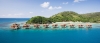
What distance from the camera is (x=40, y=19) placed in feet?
111

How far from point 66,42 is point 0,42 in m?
6.79

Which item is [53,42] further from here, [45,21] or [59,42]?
[45,21]

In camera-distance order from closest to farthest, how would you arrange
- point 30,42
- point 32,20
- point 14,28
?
point 30,42, point 14,28, point 32,20

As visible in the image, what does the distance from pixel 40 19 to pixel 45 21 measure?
5.15ft

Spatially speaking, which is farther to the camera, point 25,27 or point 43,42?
point 25,27

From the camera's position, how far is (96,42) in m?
13.2

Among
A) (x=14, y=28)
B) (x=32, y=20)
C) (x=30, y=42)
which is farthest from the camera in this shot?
(x=32, y=20)

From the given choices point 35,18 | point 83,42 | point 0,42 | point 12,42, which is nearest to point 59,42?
point 83,42

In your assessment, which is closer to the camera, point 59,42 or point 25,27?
point 59,42

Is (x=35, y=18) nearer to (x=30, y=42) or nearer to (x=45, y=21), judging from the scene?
(x=45, y=21)

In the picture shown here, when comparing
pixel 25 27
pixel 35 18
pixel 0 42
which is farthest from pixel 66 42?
pixel 35 18

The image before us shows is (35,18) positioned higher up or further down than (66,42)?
higher up

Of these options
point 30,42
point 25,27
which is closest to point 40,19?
point 25,27

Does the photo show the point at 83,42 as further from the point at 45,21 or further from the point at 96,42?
the point at 45,21
